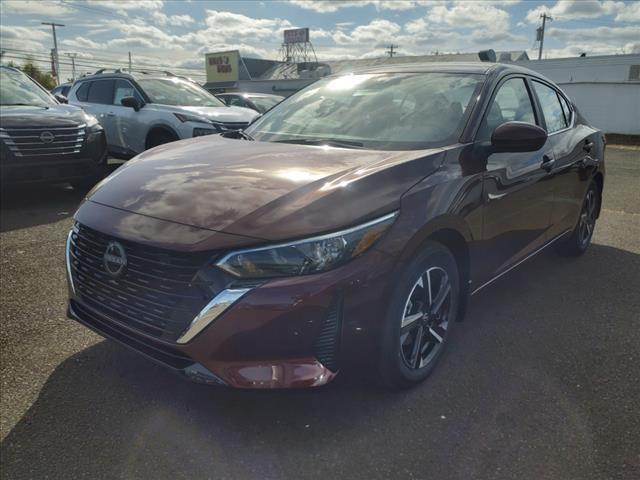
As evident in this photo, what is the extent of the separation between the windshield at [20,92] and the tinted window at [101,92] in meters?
1.54

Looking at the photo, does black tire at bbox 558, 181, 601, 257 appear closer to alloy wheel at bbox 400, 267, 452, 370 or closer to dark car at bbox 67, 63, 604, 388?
dark car at bbox 67, 63, 604, 388

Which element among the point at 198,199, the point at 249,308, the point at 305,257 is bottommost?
the point at 249,308

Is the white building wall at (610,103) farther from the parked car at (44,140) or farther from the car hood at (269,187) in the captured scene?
the car hood at (269,187)

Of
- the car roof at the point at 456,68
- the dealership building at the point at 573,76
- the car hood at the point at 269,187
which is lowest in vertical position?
the car hood at the point at 269,187

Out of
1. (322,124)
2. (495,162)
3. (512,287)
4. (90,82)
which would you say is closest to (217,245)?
(322,124)

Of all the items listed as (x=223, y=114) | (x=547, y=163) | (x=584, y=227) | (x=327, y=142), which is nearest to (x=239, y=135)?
(x=327, y=142)

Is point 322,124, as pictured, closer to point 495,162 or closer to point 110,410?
point 495,162

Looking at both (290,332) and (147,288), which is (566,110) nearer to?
(290,332)

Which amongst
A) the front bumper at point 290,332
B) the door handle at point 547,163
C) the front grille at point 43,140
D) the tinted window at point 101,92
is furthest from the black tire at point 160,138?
the front bumper at point 290,332

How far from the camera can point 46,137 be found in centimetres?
624

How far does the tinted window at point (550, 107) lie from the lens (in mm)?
3896

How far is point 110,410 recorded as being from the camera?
245 centimetres

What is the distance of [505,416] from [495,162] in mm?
1384

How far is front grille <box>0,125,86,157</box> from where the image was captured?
599 centimetres
